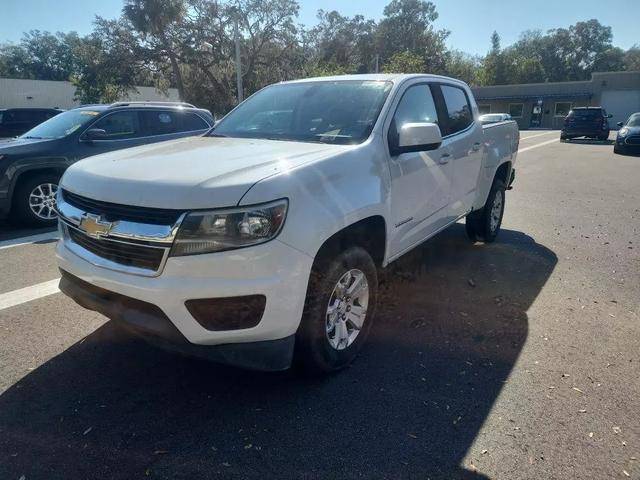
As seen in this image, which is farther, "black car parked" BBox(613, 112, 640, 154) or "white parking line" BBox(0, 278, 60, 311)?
"black car parked" BBox(613, 112, 640, 154)

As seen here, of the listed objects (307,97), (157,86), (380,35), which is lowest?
(307,97)

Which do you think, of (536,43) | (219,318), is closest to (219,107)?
(219,318)

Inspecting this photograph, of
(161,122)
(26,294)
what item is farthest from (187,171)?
(161,122)

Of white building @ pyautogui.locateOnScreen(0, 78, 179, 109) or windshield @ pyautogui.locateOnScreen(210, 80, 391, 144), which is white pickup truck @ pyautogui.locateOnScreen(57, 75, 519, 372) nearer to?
windshield @ pyautogui.locateOnScreen(210, 80, 391, 144)

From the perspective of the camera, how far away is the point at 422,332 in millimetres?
3586

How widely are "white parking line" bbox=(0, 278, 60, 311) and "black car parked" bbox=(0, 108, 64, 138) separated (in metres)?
9.68

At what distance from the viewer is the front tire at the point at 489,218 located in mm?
5641

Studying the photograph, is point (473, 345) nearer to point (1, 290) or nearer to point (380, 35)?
point (1, 290)

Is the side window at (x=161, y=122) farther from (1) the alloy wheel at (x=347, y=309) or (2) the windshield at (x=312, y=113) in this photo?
(1) the alloy wheel at (x=347, y=309)

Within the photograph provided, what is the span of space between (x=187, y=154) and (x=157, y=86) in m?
38.4

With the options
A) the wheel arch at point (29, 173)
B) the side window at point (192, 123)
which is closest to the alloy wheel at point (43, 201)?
the wheel arch at point (29, 173)

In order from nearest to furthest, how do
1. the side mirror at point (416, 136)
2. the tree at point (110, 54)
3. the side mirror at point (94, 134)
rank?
the side mirror at point (416, 136) → the side mirror at point (94, 134) → the tree at point (110, 54)

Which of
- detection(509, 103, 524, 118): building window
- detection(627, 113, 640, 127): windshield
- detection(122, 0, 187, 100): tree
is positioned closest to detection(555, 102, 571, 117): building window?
detection(509, 103, 524, 118): building window

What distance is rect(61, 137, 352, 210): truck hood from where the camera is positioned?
2.29 meters
